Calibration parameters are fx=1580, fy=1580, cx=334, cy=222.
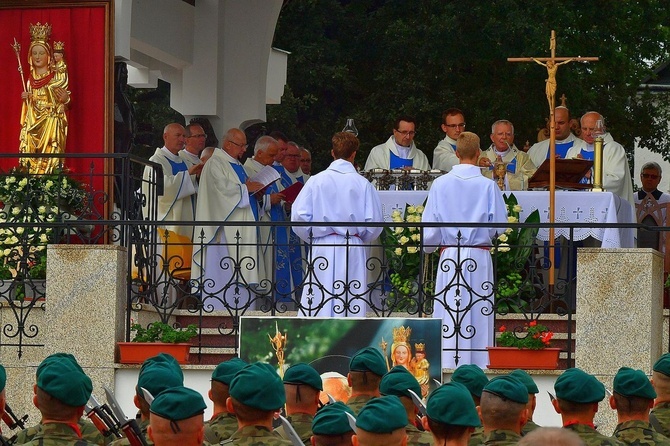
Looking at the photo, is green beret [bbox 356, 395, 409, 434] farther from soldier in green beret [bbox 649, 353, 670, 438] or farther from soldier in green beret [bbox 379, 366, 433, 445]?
soldier in green beret [bbox 649, 353, 670, 438]

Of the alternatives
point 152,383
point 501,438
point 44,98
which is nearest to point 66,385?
point 152,383

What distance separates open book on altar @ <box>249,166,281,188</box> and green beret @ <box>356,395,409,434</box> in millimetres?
11520

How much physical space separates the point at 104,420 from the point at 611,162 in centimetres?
1140

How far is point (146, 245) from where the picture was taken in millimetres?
14602

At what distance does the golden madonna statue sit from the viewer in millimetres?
16984

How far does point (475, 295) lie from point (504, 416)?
663 cm

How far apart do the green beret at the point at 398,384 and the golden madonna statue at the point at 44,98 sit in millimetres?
9206

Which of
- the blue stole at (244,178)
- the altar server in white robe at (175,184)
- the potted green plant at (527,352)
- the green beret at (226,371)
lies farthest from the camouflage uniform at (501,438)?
the blue stole at (244,178)

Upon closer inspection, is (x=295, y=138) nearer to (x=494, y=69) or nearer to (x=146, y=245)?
(x=494, y=69)

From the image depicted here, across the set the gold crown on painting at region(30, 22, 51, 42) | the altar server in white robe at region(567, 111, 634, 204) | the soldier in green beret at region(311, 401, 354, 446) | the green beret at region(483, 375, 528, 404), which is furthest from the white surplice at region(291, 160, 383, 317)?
the soldier in green beret at region(311, 401, 354, 446)

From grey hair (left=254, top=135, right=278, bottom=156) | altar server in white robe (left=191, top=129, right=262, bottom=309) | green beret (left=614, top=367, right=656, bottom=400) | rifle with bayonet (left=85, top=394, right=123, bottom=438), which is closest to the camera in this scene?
rifle with bayonet (left=85, top=394, right=123, bottom=438)

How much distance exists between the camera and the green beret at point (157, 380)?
8102 millimetres

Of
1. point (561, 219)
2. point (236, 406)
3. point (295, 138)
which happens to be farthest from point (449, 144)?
point (236, 406)

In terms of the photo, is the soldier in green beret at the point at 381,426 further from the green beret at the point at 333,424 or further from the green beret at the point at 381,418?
the green beret at the point at 333,424
